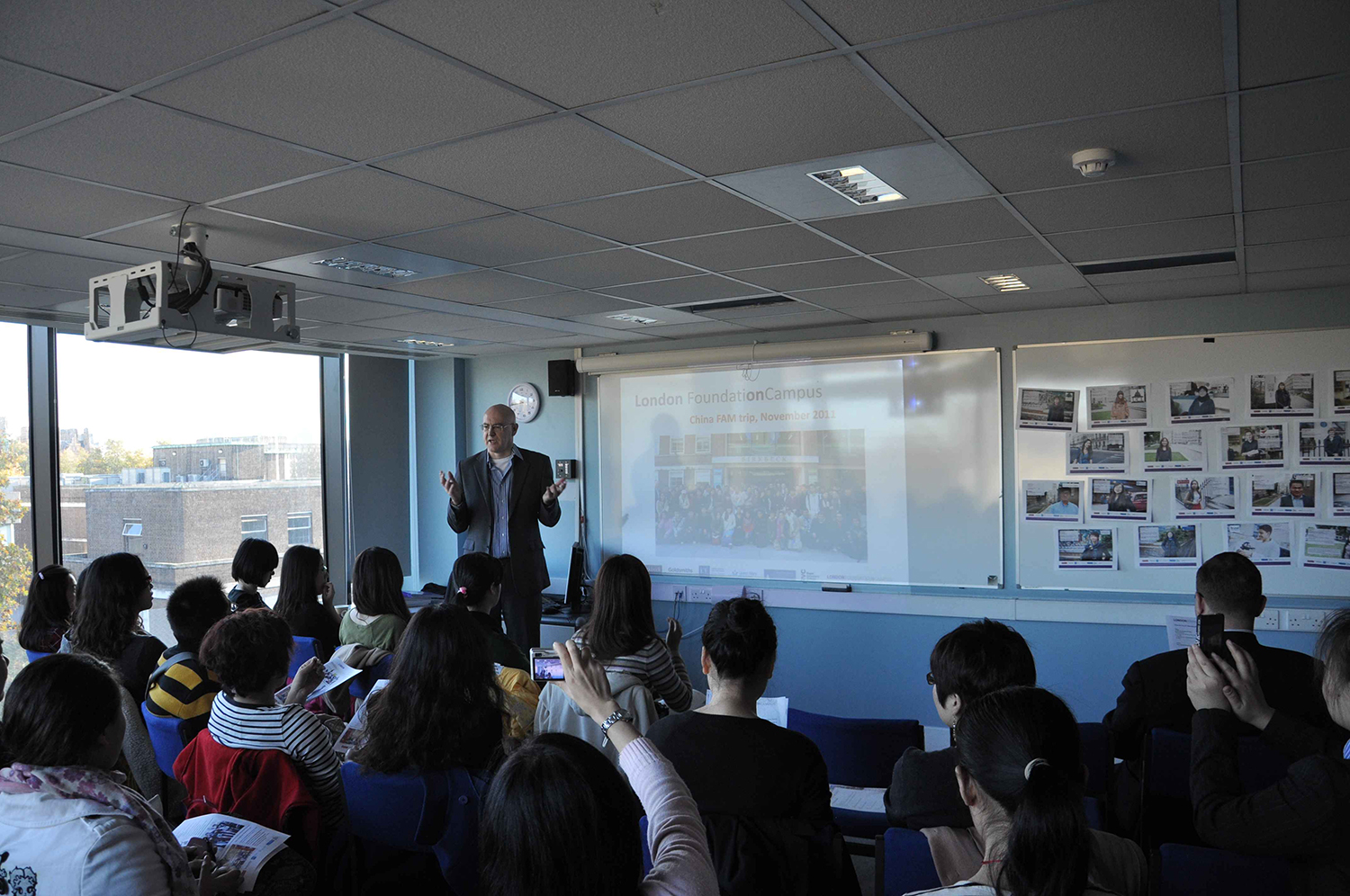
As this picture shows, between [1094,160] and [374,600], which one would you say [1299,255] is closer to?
[1094,160]

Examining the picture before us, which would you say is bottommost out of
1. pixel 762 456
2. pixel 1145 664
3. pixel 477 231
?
pixel 1145 664

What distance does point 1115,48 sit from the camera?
6.25ft

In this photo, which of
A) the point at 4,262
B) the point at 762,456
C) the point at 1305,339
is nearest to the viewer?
the point at 4,262

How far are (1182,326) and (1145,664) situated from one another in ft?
9.59

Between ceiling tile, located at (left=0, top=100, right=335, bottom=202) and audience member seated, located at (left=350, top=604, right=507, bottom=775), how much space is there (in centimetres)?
135

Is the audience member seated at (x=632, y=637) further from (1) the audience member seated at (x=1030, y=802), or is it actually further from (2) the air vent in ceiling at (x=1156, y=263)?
(2) the air vent in ceiling at (x=1156, y=263)

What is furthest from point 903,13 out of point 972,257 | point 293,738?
point 972,257

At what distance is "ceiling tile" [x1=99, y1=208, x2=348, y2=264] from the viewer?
3172 mm

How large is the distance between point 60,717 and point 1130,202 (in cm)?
333

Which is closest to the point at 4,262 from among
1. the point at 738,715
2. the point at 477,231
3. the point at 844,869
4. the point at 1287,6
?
the point at 477,231

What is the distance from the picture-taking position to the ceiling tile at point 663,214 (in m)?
2.96

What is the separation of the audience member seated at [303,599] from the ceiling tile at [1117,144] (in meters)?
3.23

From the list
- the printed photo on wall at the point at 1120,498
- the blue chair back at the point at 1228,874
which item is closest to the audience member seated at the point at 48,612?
the blue chair back at the point at 1228,874

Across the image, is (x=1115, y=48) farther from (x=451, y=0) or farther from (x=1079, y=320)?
(x=1079, y=320)
